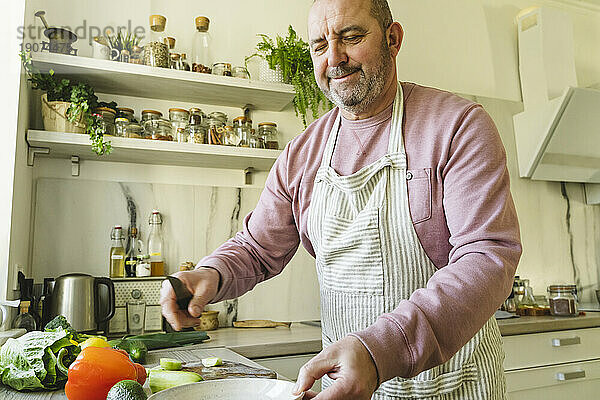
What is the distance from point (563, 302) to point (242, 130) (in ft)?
5.65

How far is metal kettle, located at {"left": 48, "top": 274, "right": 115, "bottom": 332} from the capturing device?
1867 mm

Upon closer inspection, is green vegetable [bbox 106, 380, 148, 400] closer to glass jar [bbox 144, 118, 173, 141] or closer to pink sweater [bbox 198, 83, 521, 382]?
pink sweater [bbox 198, 83, 521, 382]

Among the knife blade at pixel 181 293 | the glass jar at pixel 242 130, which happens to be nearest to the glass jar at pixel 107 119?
the glass jar at pixel 242 130

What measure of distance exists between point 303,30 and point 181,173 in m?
0.98

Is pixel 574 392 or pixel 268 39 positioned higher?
pixel 268 39

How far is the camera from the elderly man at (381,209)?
3.19 ft

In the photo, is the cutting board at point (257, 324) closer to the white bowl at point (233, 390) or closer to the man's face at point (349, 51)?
the man's face at point (349, 51)

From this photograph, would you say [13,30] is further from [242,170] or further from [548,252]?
[548,252]

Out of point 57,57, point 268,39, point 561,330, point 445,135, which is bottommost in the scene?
point 561,330

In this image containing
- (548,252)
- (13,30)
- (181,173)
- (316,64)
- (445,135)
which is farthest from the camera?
(548,252)

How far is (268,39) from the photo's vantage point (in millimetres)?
2668

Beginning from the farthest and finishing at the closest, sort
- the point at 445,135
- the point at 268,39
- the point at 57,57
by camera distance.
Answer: the point at 268,39
the point at 57,57
the point at 445,135

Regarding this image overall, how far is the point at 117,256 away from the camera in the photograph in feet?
7.20

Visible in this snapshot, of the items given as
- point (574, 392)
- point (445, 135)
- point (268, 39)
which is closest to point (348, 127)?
point (445, 135)
